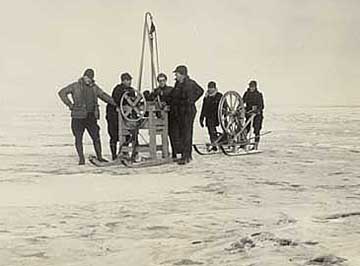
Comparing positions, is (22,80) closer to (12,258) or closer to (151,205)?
(151,205)

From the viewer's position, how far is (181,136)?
8227mm

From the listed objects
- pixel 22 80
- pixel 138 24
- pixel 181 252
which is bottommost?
pixel 181 252

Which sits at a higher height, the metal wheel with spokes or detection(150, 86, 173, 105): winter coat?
detection(150, 86, 173, 105): winter coat

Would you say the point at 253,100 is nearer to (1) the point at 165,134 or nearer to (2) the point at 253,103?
(2) the point at 253,103

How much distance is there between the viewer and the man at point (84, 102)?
787 cm

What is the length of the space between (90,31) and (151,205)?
39.9 feet

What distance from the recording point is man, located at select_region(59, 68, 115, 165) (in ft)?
25.8

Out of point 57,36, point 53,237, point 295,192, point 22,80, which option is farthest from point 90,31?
point 53,237

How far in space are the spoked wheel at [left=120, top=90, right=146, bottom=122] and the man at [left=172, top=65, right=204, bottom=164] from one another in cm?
35

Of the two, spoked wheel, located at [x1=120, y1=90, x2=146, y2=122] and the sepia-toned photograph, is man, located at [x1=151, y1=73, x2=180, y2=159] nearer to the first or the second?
the sepia-toned photograph

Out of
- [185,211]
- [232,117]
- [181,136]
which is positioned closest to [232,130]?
[232,117]

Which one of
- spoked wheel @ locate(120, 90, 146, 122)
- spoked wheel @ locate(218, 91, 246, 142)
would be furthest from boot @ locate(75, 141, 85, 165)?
spoked wheel @ locate(218, 91, 246, 142)

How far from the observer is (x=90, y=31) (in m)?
17.3

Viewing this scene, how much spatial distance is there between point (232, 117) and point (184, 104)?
4.03 ft
